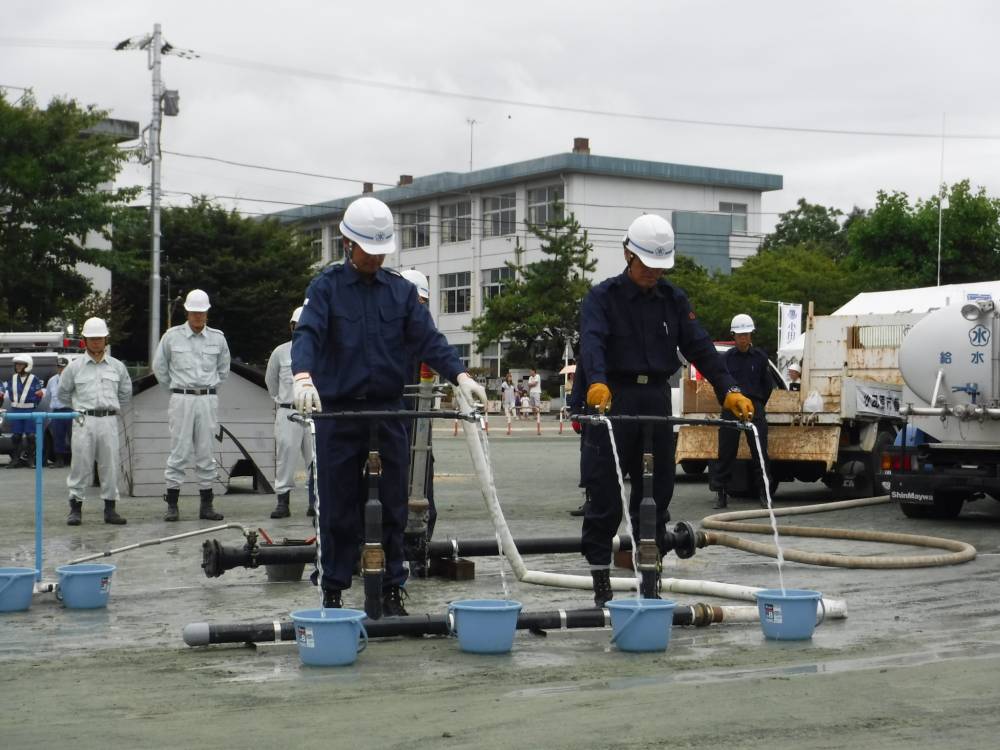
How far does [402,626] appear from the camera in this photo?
707 centimetres

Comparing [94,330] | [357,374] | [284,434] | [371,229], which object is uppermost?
[371,229]

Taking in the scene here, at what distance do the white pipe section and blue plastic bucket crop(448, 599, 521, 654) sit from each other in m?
0.82

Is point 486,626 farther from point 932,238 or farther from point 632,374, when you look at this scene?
point 932,238

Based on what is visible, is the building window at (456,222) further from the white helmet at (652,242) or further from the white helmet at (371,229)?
the white helmet at (371,229)

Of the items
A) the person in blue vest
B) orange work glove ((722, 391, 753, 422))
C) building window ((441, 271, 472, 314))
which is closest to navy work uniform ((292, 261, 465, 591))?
orange work glove ((722, 391, 753, 422))

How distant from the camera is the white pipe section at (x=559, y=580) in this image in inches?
308

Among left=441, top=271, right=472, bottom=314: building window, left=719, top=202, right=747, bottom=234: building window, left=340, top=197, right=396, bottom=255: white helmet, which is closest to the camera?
left=340, top=197, right=396, bottom=255: white helmet

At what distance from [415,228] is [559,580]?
261ft

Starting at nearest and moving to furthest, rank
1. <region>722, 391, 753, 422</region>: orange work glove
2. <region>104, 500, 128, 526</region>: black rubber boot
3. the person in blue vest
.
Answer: <region>722, 391, 753, 422</region>: orange work glove → <region>104, 500, 128, 526</region>: black rubber boot → the person in blue vest

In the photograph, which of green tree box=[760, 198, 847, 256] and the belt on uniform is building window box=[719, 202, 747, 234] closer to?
green tree box=[760, 198, 847, 256]

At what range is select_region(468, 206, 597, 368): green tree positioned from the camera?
2457 inches

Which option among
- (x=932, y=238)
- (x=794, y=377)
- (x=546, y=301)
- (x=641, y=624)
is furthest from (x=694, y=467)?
(x=546, y=301)

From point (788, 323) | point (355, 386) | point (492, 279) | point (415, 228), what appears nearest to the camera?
point (355, 386)

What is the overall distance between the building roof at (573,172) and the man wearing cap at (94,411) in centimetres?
5960
